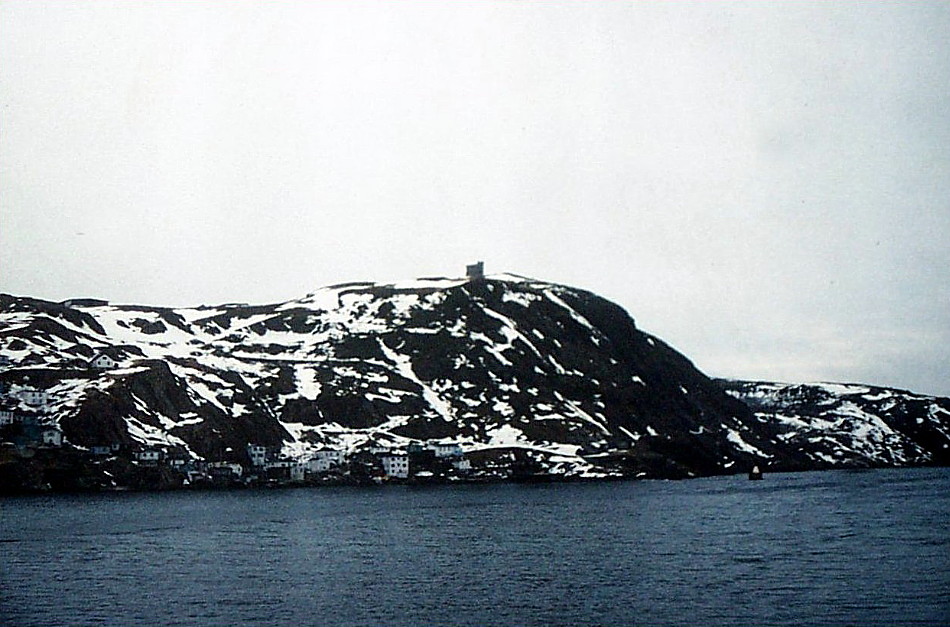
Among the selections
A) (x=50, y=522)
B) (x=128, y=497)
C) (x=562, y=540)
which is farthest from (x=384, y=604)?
(x=128, y=497)

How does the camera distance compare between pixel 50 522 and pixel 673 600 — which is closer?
pixel 673 600

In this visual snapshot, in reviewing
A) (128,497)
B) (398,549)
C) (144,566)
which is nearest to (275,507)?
(128,497)

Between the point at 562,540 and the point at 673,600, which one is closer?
the point at 673,600

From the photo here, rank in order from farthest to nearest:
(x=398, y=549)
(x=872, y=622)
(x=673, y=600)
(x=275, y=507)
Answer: (x=275, y=507) < (x=398, y=549) < (x=673, y=600) < (x=872, y=622)

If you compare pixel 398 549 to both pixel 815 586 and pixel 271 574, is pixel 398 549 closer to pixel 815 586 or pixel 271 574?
pixel 271 574

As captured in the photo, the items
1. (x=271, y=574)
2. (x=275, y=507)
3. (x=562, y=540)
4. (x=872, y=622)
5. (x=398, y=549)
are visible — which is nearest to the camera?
(x=872, y=622)

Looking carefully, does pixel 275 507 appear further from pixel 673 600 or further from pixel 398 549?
pixel 673 600
